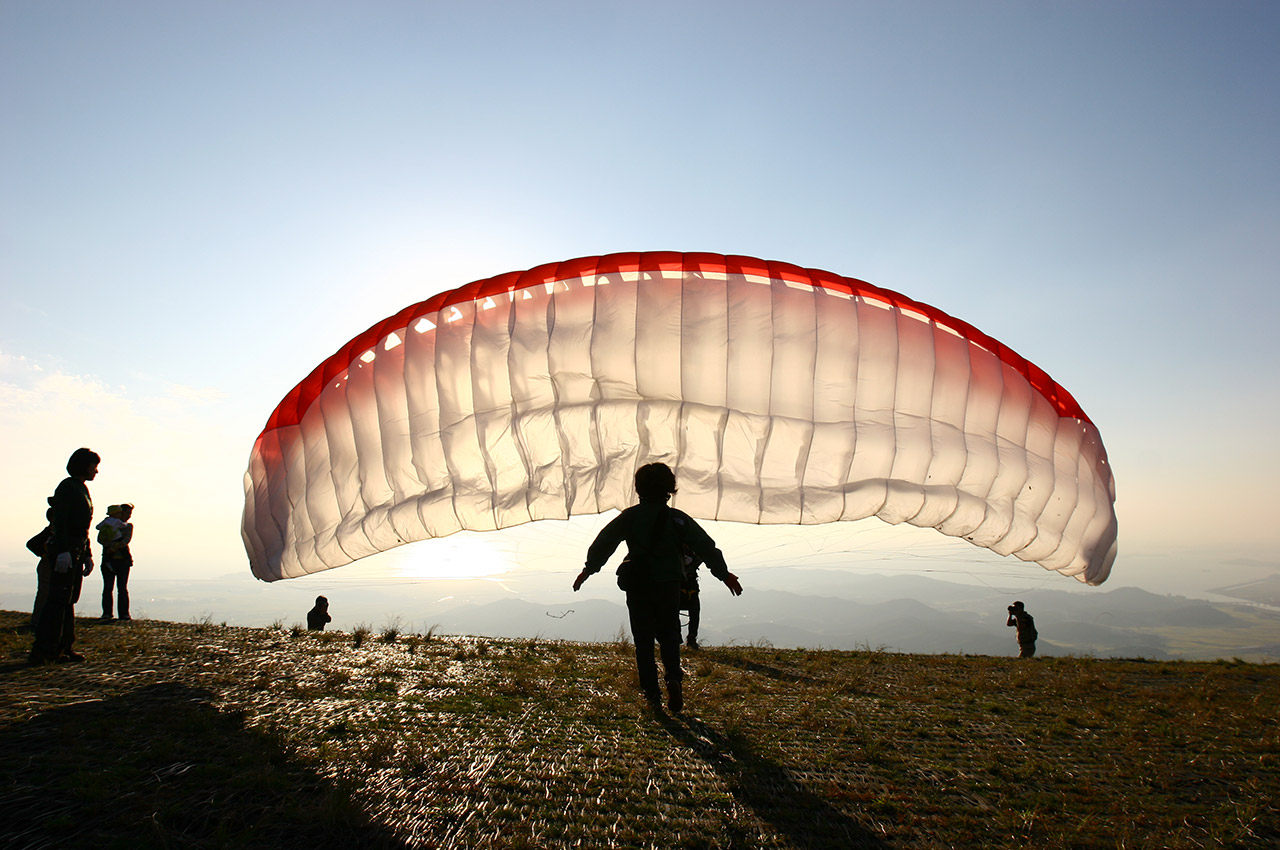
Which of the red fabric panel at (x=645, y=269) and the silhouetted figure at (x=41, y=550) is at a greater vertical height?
the red fabric panel at (x=645, y=269)

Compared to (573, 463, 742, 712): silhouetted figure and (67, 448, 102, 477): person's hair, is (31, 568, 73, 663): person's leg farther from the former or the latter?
(573, 463, 742, 712): silhouetted figure

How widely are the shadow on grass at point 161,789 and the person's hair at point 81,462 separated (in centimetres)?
301

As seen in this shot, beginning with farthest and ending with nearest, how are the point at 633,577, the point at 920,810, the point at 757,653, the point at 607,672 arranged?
the point at 757,653 → the point at 607,672 → the point at 633,577 → the point at 920,810

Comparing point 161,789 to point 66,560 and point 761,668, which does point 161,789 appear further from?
point 761,668

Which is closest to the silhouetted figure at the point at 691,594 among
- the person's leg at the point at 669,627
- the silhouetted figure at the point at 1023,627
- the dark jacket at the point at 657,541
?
the dark jacket at the point at 657,541

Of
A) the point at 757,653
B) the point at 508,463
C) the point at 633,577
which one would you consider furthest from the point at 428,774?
the point at 757,653

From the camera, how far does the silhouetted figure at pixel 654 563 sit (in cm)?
437

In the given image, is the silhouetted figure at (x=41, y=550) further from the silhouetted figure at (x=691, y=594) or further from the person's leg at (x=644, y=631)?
the silhouetted figure at (x=691, y=594)

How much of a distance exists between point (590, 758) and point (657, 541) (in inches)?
66.9

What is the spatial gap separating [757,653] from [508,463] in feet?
11.8

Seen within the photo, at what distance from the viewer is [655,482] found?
4.79 metres

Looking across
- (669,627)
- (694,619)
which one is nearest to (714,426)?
(669,627)

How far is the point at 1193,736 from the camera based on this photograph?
13.2 feet

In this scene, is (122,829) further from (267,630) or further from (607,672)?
(267,630)
